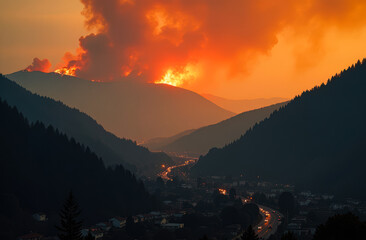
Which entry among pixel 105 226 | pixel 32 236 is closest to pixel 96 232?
pixel 105 226

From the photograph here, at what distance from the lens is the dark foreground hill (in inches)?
5212

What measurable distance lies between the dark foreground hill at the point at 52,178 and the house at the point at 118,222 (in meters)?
3.93

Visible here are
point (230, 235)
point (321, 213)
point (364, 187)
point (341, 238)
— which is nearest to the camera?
point (341, 238)

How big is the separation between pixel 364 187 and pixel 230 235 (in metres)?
79.2

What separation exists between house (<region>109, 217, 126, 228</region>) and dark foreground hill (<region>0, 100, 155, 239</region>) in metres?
3.93

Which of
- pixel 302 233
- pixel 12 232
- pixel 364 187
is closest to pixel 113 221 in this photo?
pixel 12 232

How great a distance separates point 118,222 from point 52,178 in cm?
2535

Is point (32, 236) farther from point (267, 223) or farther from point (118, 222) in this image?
point (267, 223)

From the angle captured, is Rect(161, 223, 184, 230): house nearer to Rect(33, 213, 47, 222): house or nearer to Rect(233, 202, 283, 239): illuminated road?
Rect(233, 202, 283, 239): illuminated road

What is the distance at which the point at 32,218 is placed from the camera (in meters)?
122

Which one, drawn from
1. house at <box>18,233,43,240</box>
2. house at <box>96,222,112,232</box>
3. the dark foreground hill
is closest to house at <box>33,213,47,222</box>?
the dark foreground hill

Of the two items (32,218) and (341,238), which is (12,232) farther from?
(341,238)

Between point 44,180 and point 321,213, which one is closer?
point 44,180

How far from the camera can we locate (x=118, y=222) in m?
128
